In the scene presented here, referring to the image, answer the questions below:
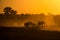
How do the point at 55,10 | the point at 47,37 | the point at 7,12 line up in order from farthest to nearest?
the point at 55,10, the point at 7,12, the point at 47,37

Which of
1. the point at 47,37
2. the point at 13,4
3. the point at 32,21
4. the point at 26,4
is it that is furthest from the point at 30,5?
the point at 47,37

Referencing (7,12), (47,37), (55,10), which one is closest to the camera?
(47,37)

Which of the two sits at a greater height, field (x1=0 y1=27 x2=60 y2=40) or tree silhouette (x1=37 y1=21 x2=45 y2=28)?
tree silhouette (x1=37 y1=21 x2=45 y2=28)

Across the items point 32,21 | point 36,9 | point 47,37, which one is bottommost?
point 47,37

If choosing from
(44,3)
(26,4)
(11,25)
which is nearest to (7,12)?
(11,25)

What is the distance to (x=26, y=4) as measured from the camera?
133 cm

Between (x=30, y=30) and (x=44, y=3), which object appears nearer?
(x=30, y=30)

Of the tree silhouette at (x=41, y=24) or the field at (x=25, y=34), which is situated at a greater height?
the tree silhouette at (x=41, y=24)

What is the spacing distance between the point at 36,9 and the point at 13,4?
0.23 meters

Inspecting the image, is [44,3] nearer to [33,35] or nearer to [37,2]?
[37,2]

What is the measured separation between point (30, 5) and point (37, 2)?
7cm

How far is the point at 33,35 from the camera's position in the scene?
3.31 feet

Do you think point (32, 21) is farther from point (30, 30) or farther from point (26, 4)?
point (26, 4)

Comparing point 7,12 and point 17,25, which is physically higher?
point 7,12
